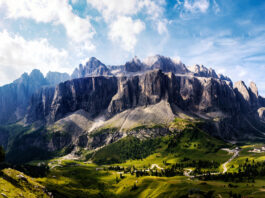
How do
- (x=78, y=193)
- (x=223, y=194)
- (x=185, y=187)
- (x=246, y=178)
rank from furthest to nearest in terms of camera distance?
(x=246, y=178) → (x=78, y=193) → (x=185, y=187) → (x=223, y=194)

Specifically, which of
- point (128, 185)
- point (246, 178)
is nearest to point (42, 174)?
point (128, 185)

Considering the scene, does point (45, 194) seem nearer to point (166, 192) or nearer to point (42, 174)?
point (166, 192)

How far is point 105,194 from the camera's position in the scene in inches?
7229

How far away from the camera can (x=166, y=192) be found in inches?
5699

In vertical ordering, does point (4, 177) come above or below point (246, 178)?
above

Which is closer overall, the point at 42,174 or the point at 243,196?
the point at 243,196

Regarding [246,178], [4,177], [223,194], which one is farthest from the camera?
[246,178]

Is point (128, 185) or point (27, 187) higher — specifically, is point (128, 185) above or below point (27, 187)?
below

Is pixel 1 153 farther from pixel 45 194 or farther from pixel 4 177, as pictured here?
pixel 45 194

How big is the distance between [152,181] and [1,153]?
4935 inches

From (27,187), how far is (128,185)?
11149 cm

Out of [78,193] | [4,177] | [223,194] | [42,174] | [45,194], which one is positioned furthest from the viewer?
[42,174]

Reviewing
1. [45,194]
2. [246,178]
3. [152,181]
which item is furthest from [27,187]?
[246,178]

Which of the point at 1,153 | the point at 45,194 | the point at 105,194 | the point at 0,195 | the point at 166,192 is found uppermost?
the point at 1,153
